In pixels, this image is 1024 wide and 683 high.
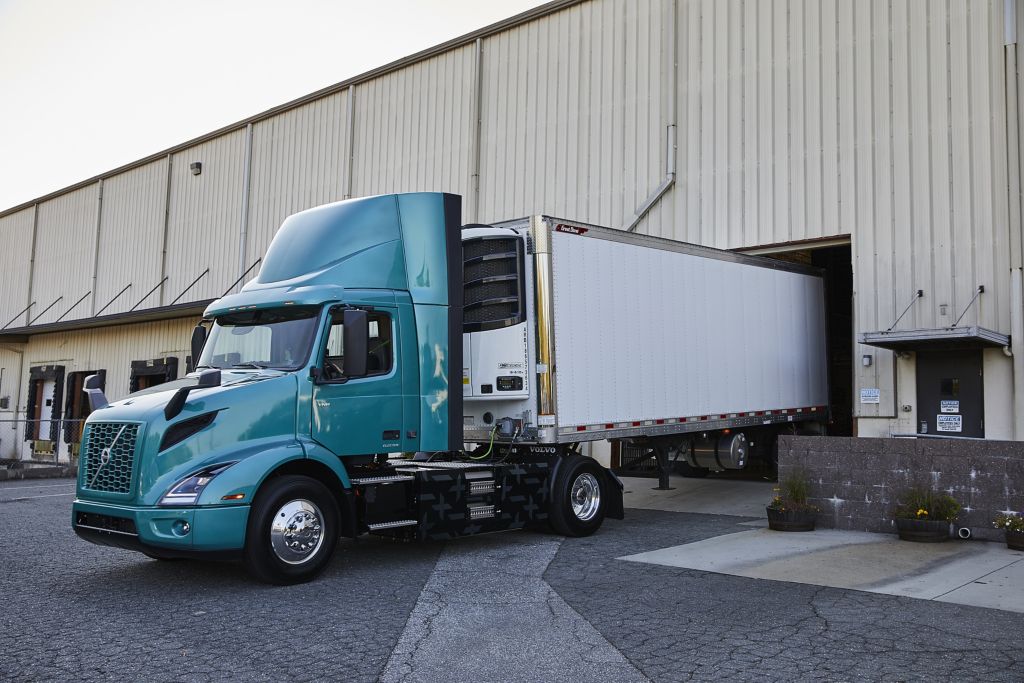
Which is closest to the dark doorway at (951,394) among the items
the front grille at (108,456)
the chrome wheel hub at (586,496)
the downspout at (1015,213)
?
the downspout at (1015,213)

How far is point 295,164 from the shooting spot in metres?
27.0

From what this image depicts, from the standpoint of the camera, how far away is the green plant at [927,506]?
423 inches

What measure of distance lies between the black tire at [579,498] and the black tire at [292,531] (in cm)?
320

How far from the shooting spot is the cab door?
9.20 m

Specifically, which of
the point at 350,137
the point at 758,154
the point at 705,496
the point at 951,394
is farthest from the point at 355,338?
the point at 350,137

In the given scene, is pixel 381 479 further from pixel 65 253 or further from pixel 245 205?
pixel 65 253

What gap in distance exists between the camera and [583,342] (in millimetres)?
11586

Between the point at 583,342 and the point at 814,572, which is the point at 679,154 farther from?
the point at 814,572

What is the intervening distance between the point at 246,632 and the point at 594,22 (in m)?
16.8

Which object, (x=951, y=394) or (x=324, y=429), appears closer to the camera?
(x=324, y=429)

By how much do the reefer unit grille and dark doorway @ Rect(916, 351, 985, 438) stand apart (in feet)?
27.2

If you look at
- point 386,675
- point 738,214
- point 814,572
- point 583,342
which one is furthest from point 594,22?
point 386,675

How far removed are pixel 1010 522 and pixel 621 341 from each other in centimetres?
505

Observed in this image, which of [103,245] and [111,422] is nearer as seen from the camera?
[111,422]
